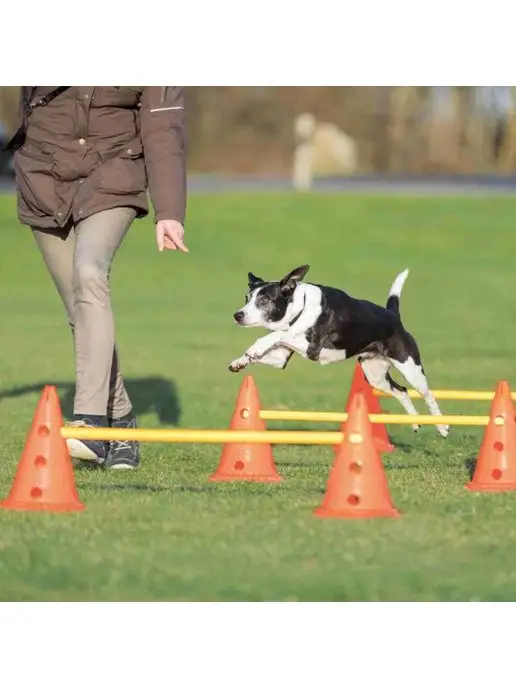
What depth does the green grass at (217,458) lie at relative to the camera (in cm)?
573

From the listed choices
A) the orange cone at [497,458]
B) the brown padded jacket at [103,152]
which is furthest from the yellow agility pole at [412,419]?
the brown padded jacket at [103,152]

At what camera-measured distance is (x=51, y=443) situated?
6887 millimetres

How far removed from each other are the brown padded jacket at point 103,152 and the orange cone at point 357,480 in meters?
1.69

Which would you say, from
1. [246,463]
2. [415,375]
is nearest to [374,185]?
[415,375]

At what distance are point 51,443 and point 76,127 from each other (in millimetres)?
1851

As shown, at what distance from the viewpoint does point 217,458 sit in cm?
906

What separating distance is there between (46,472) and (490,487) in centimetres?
226

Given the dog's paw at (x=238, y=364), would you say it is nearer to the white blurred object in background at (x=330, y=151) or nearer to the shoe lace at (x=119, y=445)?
the shoe lace at (x=119, y=445)

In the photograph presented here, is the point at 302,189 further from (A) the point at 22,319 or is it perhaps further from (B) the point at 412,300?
(A) the point at 22,319

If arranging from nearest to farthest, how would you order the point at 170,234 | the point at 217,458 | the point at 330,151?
the point at 170,234
the point at 217,458
the point at 330,151

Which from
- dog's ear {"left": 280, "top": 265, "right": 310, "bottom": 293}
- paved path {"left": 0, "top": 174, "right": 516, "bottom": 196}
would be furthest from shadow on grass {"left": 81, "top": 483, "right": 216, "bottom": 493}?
paved path {"left": 0, "top": 174, "right": 516, "bottom": 196}

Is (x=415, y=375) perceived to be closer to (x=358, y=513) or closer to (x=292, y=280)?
(x=292, y=280)

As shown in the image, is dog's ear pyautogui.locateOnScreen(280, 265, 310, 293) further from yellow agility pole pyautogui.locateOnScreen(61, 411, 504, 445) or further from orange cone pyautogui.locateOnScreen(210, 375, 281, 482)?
yellow agility pole pyautogui.locateOnScreen(61, 411, 504, 445)
